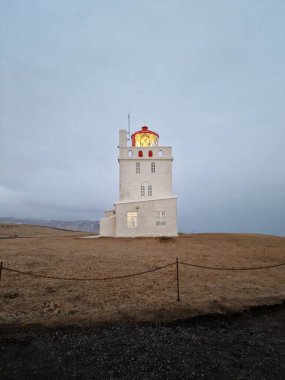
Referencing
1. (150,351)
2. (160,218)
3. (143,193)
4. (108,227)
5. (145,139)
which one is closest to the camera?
(150,351)

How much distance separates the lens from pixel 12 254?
16.9 metres

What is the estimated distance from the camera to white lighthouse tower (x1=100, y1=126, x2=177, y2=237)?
27828 mm

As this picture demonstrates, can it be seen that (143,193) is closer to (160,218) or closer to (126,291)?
(160,218)

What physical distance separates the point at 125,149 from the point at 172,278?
885 inches

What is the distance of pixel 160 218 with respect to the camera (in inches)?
1101

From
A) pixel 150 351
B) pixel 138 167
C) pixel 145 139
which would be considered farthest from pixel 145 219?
pixel 150 351

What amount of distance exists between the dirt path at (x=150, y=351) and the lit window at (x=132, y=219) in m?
20.7

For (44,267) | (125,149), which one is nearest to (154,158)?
(125,149)

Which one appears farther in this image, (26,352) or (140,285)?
(140,285)

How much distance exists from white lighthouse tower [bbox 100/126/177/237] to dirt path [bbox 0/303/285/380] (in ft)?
67.4

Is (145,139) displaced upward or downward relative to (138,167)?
upward

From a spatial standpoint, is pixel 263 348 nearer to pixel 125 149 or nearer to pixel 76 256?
pixel 76 256

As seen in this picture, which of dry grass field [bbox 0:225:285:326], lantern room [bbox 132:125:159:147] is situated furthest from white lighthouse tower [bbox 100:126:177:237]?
dry grass field [bbox 0:225:285:326]

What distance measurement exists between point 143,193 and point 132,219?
175 inches
